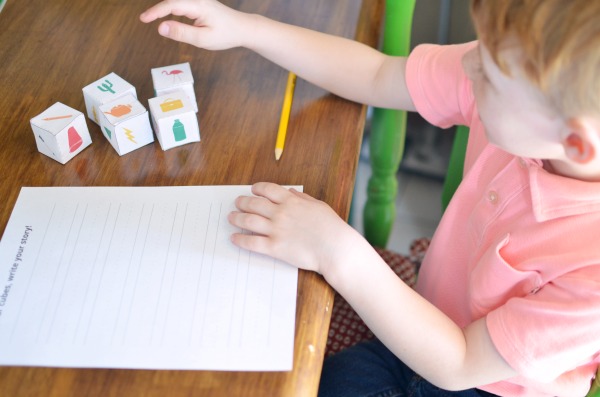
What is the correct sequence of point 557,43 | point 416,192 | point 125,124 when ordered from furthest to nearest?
1. point 416,192
2. point 125,124
3. point 557,43

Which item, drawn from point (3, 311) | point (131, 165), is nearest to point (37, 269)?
point (3, 311)

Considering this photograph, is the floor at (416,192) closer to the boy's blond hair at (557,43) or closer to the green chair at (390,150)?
the green chair at (390,150)

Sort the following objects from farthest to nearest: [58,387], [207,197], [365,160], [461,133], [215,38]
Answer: [365,160], [461,133], [215,38], [207,197], [58,387]

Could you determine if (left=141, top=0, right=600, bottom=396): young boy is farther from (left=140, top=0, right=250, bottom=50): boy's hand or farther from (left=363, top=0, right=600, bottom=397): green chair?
(left=363, top=0, right=600, bottom=397): green chair

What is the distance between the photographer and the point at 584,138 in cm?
60

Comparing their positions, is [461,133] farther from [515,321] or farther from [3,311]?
[3,311]

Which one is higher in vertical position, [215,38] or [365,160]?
[215,38]

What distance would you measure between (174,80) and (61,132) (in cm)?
14

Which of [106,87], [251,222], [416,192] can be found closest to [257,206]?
[251,222]

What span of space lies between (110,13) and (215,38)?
19 cm

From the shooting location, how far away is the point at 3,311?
0.66 meters


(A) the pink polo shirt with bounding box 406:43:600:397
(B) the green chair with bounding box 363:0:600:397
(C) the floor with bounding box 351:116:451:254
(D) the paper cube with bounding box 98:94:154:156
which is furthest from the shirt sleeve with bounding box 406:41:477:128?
(C) the floor with bounding box 351:116:451:254

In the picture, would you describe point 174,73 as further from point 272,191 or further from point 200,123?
point 272,191

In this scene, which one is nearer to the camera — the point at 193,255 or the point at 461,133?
the point at 193,255
